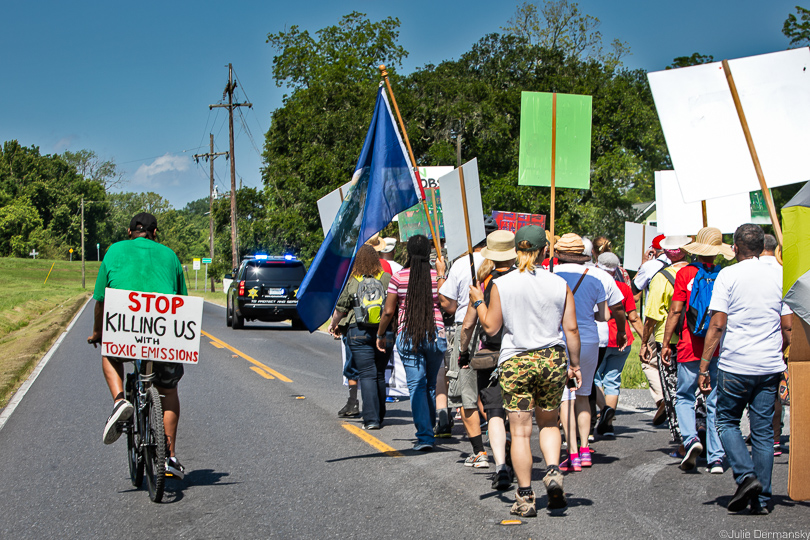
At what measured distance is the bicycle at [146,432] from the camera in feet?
17.9

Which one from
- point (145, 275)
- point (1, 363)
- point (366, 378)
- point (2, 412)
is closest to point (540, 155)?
point (366, 378)

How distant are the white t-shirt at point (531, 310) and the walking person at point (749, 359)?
3.55ft

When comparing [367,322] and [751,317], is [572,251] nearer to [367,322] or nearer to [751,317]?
[751,317]

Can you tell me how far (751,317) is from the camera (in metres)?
5.27

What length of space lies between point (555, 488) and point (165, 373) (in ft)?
9.09

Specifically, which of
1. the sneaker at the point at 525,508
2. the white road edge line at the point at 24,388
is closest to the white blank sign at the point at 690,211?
the sneaker at the point at 525,508

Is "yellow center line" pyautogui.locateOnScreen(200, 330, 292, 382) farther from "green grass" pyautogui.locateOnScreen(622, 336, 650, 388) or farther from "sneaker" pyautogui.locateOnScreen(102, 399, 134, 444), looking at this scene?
"sneaker" pyautogui.locateOnScreen(102, 399, 134, 444)

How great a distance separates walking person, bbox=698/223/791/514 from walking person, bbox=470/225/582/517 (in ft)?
3.26

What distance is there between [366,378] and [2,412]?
4826 millimetres

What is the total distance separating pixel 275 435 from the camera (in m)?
8.12

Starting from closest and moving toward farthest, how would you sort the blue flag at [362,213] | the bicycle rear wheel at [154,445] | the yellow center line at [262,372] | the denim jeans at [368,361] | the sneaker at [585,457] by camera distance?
the bicycle rear wheel at [154,445] < the sneaker at [585,457] < the blue flag at [362,213] < the denim jeans at [368,361] < the yellow center line at [262,372]

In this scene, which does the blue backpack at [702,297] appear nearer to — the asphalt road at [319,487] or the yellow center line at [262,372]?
the asphalt road at [319,487]

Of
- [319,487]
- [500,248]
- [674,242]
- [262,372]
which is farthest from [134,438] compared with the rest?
[262,372]

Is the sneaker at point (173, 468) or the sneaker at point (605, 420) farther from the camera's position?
the sneaker at point (605, 420)
